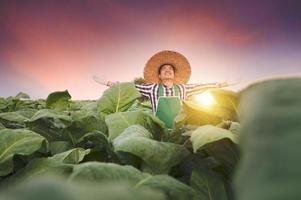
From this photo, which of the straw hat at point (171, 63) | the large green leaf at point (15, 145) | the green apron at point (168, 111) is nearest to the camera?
the large green leaf at point (15, 145)

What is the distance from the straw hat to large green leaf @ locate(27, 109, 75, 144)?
3516mm

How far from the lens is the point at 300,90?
12.9 inches

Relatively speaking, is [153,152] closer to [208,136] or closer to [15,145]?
[208,136]

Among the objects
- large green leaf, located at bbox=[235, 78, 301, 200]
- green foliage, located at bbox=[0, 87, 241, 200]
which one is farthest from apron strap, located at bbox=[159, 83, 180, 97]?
large green leaf, located at bbox=[235, 78, 301, 200]

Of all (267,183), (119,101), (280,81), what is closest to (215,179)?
(280,81)

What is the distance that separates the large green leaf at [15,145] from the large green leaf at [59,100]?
0.56 m

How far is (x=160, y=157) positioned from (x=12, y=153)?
22cm

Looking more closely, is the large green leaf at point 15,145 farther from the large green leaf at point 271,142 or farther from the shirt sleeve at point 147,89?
the shirt sleeve at point 147,89

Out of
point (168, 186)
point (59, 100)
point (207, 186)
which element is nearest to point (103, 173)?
point (168, 186)

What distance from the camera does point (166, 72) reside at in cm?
440

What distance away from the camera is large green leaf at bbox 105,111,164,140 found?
87cm

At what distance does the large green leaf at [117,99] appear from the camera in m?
1.16

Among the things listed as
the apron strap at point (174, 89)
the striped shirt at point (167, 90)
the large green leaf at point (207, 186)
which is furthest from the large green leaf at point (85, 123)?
the apron strap at point (174, 89)

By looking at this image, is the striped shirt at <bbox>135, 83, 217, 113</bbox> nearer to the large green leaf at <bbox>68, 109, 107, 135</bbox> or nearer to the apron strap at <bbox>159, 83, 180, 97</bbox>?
the apron strap at <bbox>159, 83, 180, 97</bbox>
